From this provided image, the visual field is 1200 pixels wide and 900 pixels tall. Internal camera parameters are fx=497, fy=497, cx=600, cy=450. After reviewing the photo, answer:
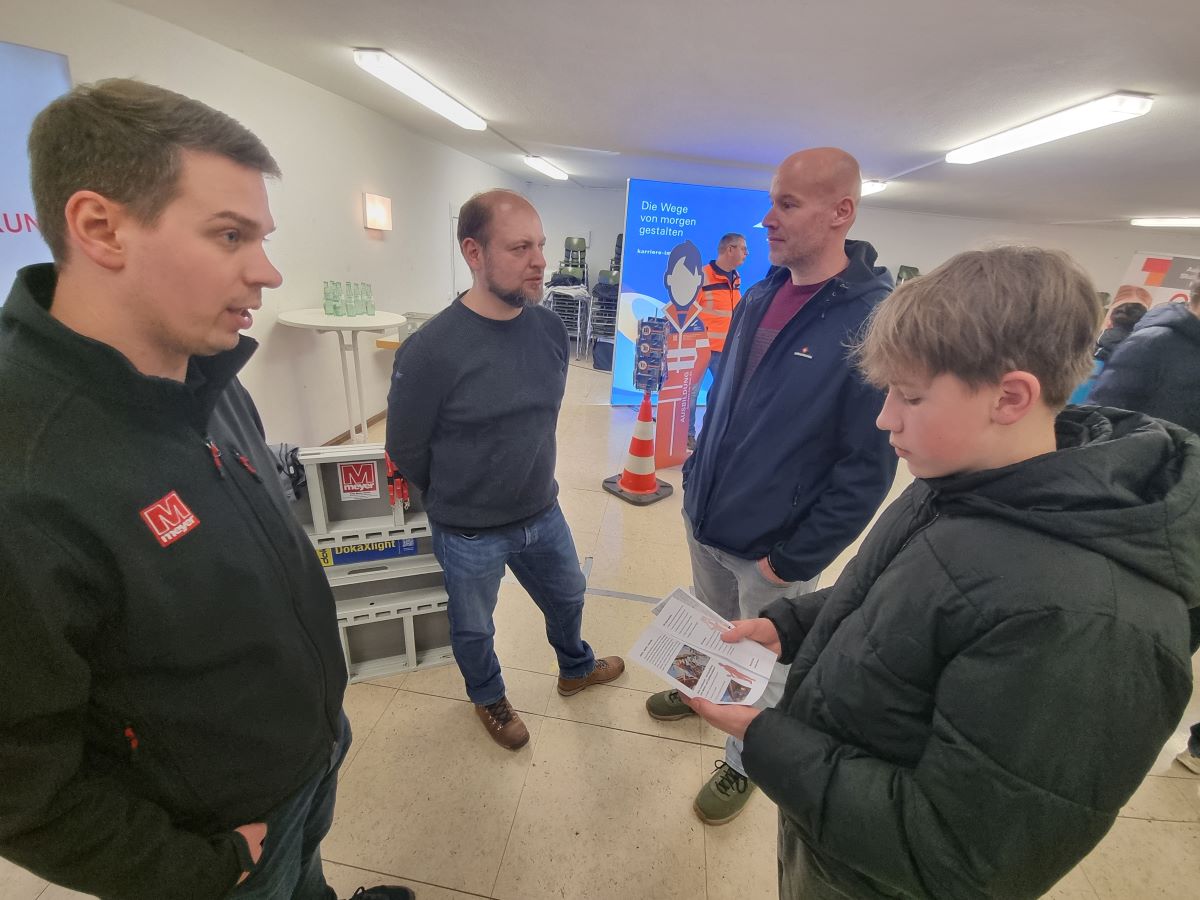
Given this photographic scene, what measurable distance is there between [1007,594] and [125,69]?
13.2 ft

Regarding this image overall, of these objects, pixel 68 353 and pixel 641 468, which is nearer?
pixel 68 353

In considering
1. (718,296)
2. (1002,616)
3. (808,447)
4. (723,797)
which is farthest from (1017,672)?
(718,296)

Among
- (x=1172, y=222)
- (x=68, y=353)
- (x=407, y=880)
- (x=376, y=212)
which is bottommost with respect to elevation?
(x=407, y=880)

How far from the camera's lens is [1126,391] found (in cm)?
214

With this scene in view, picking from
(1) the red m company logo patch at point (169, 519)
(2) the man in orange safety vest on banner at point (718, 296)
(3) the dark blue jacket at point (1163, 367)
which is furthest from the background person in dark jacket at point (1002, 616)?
(2) the man in orange safety vest on banner at point (718, 296)

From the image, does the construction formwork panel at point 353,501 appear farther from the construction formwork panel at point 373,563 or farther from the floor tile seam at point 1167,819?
the floor tile seam at point 1167,819

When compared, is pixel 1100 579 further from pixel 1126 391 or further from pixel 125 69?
pixel 125 69

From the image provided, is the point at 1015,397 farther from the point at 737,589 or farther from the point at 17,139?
the point at 17,139

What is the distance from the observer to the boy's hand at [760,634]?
1168 mm

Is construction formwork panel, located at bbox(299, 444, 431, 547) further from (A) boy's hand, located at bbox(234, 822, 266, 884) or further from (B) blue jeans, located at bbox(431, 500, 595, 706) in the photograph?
(A) boy's hand, located at bbox(234, 822, 266, 884)

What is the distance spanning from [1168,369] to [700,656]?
238 cm

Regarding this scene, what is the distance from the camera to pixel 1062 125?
297 cm

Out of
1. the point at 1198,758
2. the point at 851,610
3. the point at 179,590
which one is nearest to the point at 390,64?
the point at 179,590

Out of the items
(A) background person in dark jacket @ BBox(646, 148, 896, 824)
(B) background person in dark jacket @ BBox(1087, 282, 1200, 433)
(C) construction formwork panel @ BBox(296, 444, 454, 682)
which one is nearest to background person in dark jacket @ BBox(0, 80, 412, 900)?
(C) construction formwork panel @ BBox(296, 444, 454, 682)
